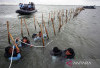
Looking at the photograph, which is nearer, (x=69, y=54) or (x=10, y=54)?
(x=69, y=54)

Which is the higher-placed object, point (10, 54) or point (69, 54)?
point (69, 54)

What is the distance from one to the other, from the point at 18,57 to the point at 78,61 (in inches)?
223

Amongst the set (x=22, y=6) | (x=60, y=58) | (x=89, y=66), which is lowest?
(x=89, y=66)

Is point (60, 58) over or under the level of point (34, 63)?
over

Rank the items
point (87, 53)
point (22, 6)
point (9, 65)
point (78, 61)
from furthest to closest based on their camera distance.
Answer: point (22, 6) → point (87, 53) → point (78, 61) → point (9, 65)

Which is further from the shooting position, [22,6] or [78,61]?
[22,6]

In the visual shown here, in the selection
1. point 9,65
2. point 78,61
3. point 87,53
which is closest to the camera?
point 9,65

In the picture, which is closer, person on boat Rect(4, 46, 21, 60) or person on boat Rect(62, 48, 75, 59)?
person on boat Rect(62, 48, 75, 59)

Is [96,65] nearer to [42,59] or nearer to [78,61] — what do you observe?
[78,61]

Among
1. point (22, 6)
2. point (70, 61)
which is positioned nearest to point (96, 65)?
point (70, 61)

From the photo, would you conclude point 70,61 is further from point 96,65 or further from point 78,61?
point 96,65

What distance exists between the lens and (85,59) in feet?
25.0

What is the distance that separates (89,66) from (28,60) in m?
5.66

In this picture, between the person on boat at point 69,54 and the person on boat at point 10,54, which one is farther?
the person on boat at point 10,54
